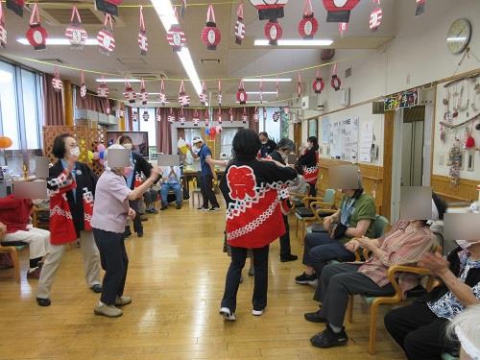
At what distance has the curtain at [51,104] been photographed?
7.33 meters

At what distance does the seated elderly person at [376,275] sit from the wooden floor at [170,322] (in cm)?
14

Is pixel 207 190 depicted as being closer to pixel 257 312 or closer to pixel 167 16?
pixel 167 16

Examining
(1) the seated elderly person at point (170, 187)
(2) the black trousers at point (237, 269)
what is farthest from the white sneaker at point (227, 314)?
(1) the seated elderly person at point (170, 187)

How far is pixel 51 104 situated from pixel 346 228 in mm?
7178

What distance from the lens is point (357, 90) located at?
6277 millimetres

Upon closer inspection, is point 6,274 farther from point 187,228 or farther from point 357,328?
point 357,328

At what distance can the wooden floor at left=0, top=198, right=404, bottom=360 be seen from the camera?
7.34 feet

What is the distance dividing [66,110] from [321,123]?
20.3 ft

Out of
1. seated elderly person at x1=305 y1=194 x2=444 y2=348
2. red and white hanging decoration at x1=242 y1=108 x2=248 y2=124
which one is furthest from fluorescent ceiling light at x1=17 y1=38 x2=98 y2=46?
red and white hanging decoration at x1=242 y1=108 x2=248 y2=124

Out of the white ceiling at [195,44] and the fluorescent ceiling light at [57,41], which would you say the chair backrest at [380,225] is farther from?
the fluorescent ceiling light at [57,41]

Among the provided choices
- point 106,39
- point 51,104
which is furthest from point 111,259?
point 51,104

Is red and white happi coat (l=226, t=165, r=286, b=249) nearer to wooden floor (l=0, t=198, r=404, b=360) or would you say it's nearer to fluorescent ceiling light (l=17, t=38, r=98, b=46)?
wooden floor (l=0, t=198, r=404, b=360)

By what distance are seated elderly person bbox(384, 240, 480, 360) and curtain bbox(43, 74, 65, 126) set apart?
7.73 m

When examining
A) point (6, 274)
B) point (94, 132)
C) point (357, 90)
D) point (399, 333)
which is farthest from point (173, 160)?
point (357, 90)
